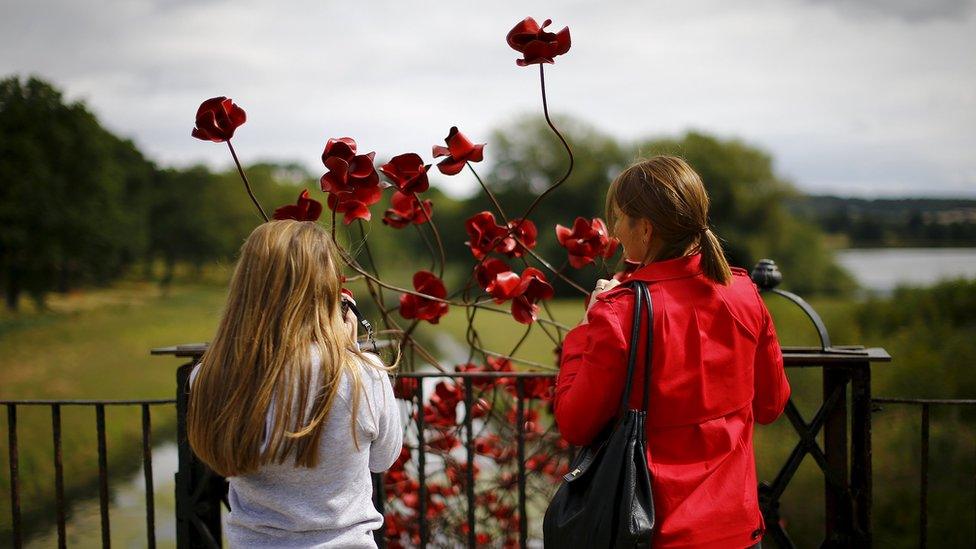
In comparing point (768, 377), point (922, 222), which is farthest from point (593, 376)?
point (922, 222)

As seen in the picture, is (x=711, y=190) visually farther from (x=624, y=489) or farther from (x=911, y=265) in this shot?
(x=624, y=489)

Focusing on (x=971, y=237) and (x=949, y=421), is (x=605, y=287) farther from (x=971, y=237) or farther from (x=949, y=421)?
(x=971, y=237)

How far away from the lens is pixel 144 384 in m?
16.3

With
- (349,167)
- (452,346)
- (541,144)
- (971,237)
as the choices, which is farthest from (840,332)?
(541,144)

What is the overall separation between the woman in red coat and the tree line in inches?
405

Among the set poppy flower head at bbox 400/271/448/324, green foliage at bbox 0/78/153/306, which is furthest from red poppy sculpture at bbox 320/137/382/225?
green foliage at bbox 0/78/153/306

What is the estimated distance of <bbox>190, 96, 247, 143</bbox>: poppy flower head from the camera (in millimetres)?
1944

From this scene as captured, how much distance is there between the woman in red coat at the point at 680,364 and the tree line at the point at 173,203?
1029 cm

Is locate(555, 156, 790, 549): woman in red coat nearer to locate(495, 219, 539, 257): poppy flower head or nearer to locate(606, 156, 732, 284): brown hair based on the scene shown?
locate(606, 156, 732, 284): brown hair

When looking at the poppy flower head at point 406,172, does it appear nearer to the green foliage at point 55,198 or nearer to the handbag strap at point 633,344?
the handbag strap at point 633,344

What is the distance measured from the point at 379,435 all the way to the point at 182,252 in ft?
75.5

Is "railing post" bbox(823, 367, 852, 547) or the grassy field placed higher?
"railing post" bbox(823, 367, 852, 547)

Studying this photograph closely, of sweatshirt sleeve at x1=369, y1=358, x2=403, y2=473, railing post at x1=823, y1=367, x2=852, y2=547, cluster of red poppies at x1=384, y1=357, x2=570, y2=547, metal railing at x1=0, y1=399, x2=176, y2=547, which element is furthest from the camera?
cluster of red poppies at x1=384, y1=357, x2=570, y2=547

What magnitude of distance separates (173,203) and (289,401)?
2312cm
